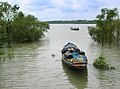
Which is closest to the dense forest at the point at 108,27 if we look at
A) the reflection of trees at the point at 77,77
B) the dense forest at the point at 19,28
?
the dense forest at the point at 19,28

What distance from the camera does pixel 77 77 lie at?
96.1ft

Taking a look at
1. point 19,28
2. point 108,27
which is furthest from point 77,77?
point 19,28

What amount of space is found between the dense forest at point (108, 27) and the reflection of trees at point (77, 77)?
27908 mm

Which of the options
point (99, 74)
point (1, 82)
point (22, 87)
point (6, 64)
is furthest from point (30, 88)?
point (6, 64)

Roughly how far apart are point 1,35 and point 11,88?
1008 cm

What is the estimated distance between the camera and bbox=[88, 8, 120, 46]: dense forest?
58.7m

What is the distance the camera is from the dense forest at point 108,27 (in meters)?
58.7

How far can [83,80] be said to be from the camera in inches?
1101

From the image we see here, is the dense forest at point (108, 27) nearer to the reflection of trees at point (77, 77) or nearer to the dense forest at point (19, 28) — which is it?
the dense forest at point (19, 28)

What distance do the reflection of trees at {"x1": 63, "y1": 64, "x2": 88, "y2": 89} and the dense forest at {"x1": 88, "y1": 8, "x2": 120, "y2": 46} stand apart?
27908 mm

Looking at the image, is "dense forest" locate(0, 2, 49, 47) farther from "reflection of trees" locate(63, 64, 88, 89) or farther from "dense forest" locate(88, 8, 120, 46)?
"reflection of trees" locate(63, 64, 88, 89)

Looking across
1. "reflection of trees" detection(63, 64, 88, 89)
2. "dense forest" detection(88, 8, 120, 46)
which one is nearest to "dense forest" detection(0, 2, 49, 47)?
"dense forest" detection(88, 8, 120, 46)

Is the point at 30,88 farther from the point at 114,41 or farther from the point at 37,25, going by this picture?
the point at 37,25

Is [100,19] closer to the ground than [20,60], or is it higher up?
higher up
